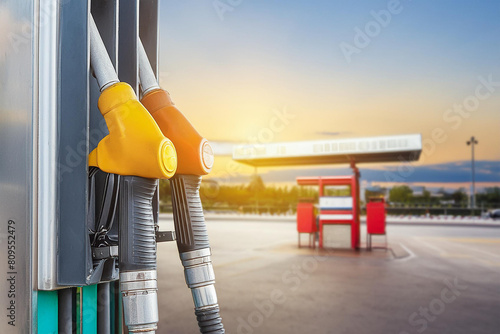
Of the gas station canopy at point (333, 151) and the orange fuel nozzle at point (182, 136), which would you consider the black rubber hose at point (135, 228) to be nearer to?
the orange fuel nozzle at point (182, 136)

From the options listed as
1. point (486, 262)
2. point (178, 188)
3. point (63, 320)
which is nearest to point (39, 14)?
point (178, 188)

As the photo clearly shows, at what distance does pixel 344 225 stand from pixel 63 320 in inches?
403

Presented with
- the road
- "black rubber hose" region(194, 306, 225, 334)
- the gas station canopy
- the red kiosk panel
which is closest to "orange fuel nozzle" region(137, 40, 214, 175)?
"black rubber hose" region(194, 306, 225, 334)

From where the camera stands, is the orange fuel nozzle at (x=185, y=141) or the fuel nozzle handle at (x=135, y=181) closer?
the fuel nozzle handle at (x=135, y=181)

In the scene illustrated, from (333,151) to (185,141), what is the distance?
1151 centimetres

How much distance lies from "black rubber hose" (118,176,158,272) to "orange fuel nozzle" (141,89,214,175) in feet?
0.62

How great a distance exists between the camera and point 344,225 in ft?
36.9

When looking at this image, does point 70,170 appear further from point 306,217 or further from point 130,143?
point 306,217

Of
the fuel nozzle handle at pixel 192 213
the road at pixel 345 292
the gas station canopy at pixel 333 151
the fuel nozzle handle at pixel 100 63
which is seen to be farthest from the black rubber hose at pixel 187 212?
the gas station canopy at pixel 333 151

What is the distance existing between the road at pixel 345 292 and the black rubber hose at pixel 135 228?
3.33 meters

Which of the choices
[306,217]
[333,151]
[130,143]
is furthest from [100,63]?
[333,151]

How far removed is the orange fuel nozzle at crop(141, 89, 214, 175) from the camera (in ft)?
4.96

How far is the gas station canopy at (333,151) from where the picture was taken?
12.1m

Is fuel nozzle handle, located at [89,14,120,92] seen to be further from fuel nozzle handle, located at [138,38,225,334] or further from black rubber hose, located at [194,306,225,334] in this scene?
black rubber hose, located at [194,306,225,334]
